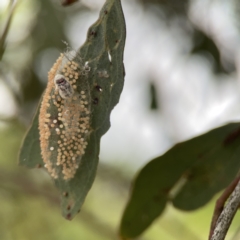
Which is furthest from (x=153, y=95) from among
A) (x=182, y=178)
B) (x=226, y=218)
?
(x=226, y=218)

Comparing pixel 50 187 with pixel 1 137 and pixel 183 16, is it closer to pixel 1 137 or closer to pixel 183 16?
pixel 1 137

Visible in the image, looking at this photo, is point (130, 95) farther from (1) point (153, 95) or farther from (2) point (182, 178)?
(2) point (182, 178)

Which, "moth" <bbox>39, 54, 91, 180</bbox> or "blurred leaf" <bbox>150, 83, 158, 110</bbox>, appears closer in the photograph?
"moth" <bbox>39, 54, 91, 180</bbox>

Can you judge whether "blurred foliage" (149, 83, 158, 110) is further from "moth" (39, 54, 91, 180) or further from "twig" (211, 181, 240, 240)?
"twig" (211, 181, 240, 240)

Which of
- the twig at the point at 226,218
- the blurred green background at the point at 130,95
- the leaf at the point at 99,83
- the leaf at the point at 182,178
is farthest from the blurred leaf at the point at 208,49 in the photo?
the twig at the point at 226,218

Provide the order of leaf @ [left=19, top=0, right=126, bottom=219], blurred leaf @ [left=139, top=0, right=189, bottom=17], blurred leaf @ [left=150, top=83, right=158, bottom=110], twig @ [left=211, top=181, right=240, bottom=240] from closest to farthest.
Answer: twig @ [left=211, top=181, right=240, bottom=240]
leaf @ [left=19, top=0, right=126, bottom=219]
blurred leaf @ [left=139, top=0, right=189, bottom=17]
blurred leaf @ [left=150, top=83, right=158, bottom=110]

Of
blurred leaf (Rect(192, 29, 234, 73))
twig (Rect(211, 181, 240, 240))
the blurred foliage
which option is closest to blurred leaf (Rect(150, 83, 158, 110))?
the blurred foliage

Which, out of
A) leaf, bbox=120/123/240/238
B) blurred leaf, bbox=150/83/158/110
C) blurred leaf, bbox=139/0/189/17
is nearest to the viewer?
leaf, bbox=120/123/240/238

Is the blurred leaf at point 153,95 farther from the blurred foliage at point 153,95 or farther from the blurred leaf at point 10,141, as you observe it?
the blurred leaf at point 10,141
